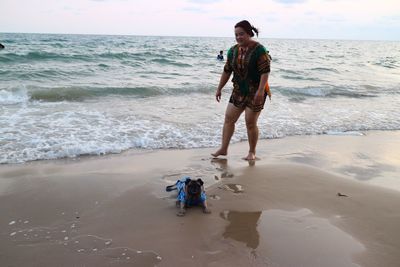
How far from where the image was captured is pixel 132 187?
3.84 m

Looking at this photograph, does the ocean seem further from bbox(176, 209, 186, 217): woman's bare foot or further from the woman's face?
bbox(176, 209, 186, 217): woman's bare foot

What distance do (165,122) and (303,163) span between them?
2.76 m

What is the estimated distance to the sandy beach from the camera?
8.50 ft

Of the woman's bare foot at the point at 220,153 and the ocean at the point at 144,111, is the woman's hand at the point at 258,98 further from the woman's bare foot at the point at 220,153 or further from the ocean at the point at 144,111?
the ocean at the point at 144,111

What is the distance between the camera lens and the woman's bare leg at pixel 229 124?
4836 millimetres

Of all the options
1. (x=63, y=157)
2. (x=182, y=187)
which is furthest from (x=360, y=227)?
(x=63, y=157)

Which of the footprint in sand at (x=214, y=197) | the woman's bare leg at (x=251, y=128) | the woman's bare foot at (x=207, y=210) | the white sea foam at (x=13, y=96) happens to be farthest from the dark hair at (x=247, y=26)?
the white sea foam at (x=13, y=96)

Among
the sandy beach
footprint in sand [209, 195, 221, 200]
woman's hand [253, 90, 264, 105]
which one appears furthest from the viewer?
woman's hand [253, 90, 264, 105]

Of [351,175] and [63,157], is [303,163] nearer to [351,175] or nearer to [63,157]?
[351,175]

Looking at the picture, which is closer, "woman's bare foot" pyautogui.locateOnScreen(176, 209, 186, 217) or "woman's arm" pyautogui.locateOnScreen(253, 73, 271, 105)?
"woman's bare foot" pyautogui.locateOnScreen(176, 209, 186, 217)

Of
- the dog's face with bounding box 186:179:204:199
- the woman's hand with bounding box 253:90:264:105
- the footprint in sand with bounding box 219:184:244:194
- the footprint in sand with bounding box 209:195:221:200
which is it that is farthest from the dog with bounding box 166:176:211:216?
the woman's hand with bounding box 253:90:264:105

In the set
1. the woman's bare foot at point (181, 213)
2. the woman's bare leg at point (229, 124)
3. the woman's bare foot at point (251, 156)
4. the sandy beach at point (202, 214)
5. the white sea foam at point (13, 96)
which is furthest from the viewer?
the white sea foam at point (13, 96)

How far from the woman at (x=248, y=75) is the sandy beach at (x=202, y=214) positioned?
23.1 inches

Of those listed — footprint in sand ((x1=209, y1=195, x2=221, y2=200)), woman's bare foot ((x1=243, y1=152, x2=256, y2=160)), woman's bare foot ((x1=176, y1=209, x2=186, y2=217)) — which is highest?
woman's bare foot ((x1=176, y1=209, x2=186, y2=217))
